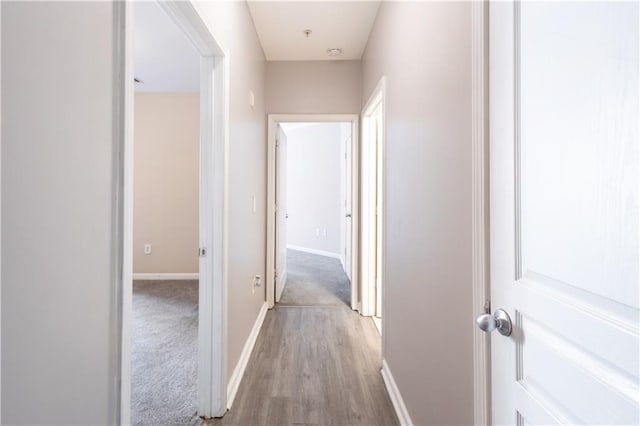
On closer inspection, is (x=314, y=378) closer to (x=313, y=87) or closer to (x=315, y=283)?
(x=315, y=283)

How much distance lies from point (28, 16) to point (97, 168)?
0.30 meters

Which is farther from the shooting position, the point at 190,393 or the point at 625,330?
the point at 190,393

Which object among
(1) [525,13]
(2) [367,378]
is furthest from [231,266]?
(1) [525,13]

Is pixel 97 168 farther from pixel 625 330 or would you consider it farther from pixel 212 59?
pixel 212 59

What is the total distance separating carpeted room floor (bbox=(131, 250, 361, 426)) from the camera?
176 centimetres

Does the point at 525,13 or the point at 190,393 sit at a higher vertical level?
the point at 525,13

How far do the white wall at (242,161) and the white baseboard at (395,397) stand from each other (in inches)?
37.8

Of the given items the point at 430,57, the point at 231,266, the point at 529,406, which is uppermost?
the point at 430,57

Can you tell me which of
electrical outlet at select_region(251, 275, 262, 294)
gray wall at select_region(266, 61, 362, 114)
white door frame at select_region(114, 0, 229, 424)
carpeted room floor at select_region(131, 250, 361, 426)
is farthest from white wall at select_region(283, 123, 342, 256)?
white door frame at select_region(114, 0, 229, 424)

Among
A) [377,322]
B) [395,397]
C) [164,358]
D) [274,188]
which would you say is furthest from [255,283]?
[395,397]

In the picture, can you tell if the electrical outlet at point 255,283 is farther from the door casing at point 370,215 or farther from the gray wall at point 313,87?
the gray wall at point 313,87

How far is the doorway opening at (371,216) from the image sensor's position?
126 inches

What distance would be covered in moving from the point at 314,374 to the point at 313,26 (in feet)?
9.07

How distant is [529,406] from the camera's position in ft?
2.30
